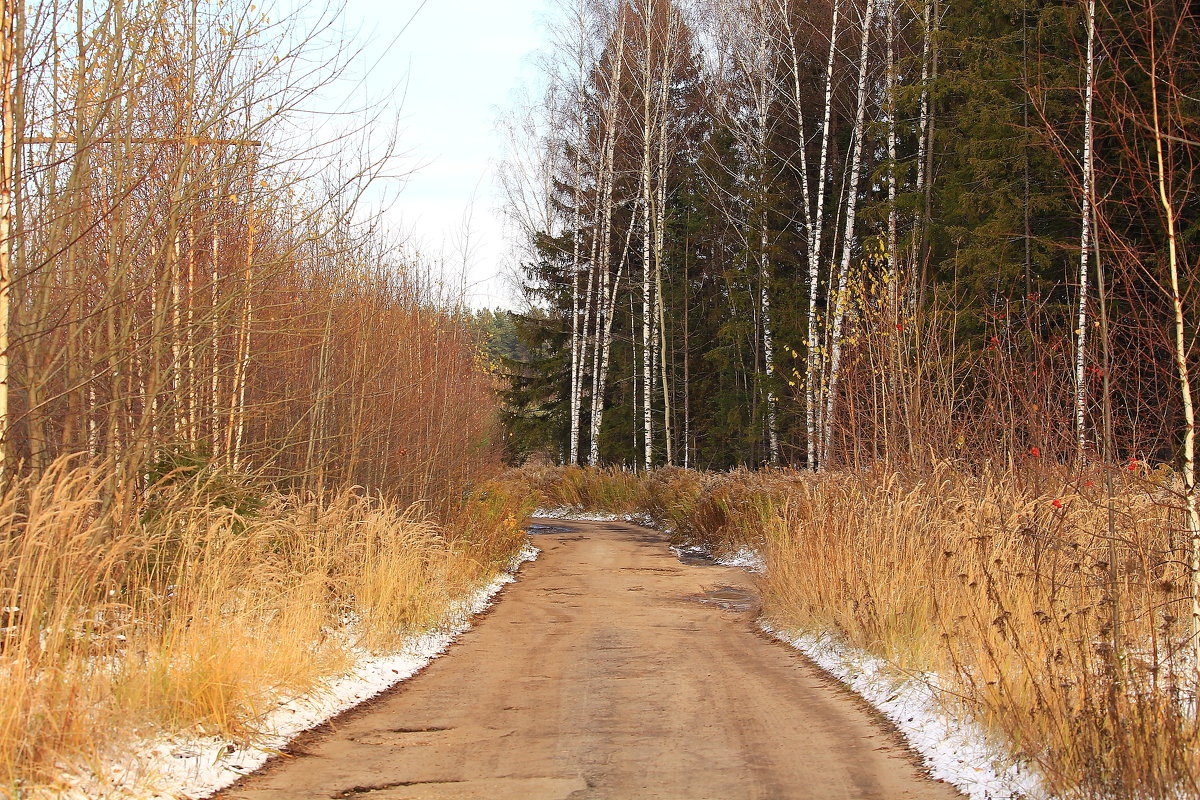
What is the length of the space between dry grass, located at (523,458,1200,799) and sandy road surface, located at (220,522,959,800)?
2.02 feet

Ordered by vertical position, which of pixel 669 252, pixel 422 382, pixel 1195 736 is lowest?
pixel 1195 736

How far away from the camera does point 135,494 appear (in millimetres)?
7172

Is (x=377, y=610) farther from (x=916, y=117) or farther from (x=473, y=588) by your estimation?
(x=916, y=117)

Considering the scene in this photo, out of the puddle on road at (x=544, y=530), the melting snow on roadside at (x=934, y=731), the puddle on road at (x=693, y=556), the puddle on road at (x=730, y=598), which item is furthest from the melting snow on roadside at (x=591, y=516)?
the melting snow on roadside at (x=934, y=731)

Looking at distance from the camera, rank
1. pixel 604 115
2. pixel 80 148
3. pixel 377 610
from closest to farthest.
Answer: pixel 80 148
pixel 377 610
pixel 604 115

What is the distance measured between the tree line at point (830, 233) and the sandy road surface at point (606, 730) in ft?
11.4

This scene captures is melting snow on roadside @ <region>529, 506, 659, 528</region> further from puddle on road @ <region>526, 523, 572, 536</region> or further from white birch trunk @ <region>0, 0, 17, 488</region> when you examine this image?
white birch trunk @ <region>0, 0, 17, 488</region>

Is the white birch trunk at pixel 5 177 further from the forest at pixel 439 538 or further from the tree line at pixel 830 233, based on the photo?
the tree line at pixel 830 233

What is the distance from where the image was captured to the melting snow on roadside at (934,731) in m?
4.85

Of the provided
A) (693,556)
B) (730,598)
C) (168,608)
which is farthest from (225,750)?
(693,556)

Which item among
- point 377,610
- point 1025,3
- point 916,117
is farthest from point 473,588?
point 916,117

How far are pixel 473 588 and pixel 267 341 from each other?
4030mm

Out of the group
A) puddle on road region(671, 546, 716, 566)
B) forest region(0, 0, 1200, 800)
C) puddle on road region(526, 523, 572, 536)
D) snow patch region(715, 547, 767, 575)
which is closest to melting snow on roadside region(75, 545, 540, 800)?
forest region(0, 0, 1200, 800)

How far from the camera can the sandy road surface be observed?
194 inches
